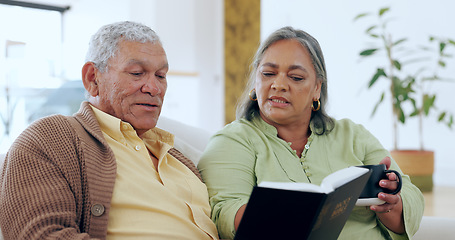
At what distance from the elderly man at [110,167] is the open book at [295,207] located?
0.99 ft

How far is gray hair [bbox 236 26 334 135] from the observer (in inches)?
65.1

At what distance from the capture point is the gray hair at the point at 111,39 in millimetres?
1390

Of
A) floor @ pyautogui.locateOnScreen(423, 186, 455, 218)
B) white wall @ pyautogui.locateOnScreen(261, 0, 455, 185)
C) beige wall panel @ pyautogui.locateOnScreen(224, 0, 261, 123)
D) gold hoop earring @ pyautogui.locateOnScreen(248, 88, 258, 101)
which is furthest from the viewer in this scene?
beige wall panel @ pyautogui.locateOnScreen(224, 0, 261, 123)

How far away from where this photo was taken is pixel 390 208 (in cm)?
148

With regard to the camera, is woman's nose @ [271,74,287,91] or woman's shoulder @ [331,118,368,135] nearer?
woman's nose @ [271,74,287,91]

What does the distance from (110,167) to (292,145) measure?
0.65 meters

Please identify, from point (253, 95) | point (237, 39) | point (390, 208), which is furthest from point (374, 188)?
point (237, 39)

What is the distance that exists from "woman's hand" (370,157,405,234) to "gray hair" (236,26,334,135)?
27 centimetres

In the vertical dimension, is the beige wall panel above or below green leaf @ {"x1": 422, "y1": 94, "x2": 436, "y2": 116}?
above

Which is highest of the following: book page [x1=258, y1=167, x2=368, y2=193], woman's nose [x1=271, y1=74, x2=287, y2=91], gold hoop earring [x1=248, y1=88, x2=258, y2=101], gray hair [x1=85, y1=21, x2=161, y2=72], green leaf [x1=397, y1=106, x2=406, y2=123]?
gray hair [x1=85, y1=21, x2=161, y2=72]

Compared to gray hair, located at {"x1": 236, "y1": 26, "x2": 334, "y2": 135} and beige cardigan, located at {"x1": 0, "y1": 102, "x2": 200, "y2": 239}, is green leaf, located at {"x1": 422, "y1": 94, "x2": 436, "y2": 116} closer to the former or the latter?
Answer: gray hair, located at {"x1": 236, "y1": 26, "x2": 334, "y2": 135}

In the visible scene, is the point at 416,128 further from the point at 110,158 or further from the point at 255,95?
the point at 110,158

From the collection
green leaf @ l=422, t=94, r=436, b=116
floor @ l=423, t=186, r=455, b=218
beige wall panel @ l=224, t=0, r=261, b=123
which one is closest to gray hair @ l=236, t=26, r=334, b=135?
floor @ l=423, t=186, r=455, b=218

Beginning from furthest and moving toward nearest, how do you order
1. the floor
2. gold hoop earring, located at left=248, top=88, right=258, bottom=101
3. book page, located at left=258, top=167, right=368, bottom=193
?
the floor, gold hoop earring, located at left=248, top=88, right=258, bottom=101, book page, located at left=258, top=167, right=368, bottom=193
